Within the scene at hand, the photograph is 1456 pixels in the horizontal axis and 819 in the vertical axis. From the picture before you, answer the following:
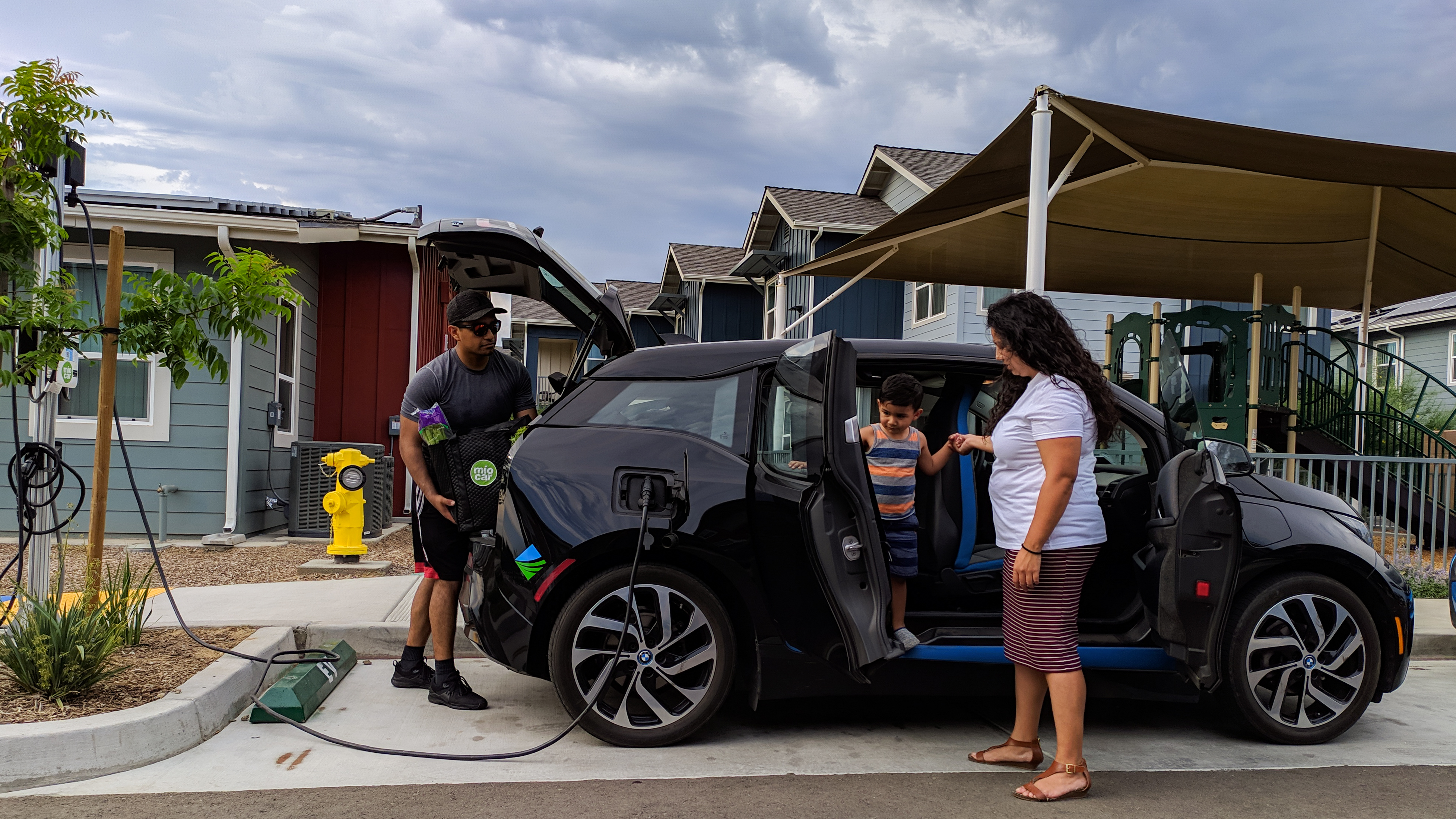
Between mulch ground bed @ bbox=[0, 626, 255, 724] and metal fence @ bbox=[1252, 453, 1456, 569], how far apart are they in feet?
23.1

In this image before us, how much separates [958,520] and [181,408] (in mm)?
8367

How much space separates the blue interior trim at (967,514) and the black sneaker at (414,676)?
2512 millimetres

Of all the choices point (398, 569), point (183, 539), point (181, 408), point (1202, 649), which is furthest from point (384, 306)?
point (1202, 649)

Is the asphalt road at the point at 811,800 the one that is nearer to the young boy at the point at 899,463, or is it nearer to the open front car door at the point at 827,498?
the open front car door at the point at 827,498

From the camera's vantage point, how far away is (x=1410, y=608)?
4203mm

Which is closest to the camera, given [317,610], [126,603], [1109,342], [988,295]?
[126,603]

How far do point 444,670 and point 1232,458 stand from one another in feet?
11.5

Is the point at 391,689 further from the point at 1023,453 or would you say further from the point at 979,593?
the point at 1023,453

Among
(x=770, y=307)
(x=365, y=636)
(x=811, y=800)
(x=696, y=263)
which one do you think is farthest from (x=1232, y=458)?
(x=696, y=263)

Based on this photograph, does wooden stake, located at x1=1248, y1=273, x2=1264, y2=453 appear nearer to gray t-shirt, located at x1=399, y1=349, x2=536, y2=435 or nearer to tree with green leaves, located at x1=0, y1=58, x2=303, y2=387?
gray t-shirt, located at x1=399, y1=349, x2=536, y2=435

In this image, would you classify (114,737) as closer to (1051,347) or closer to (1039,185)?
(1051,347)

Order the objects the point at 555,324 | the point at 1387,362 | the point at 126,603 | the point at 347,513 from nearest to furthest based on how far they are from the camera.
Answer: the point at 126,603 < the point at 347,513 < the point at 1387,362 < the point at 555,324

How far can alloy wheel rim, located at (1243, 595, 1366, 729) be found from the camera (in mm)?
4043

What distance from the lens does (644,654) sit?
12.7ft
